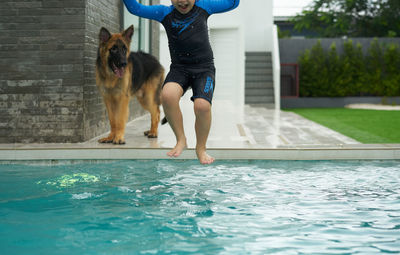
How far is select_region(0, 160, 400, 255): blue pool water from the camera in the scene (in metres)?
3.46

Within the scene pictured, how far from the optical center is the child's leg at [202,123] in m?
4.39

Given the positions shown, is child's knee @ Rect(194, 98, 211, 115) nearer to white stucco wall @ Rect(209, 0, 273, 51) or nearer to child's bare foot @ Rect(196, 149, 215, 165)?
child's bare foot @ Rect(196, 149, 215, 165)

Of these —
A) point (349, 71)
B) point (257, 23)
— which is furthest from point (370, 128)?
point (257, 23)

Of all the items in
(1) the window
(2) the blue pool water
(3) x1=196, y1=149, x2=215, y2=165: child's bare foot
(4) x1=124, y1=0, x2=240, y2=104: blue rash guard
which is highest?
(1) the window

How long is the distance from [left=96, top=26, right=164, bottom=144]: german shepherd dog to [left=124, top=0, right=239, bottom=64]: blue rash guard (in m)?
2.25

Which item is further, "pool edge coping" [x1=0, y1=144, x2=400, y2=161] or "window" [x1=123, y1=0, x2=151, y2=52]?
"window" [x1=123, y1=0, x2=151, y2=52]

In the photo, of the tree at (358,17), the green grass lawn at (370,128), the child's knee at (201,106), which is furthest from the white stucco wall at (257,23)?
the child's knee at (201,106)

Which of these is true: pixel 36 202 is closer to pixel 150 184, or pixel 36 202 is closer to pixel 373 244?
pixel 150 184

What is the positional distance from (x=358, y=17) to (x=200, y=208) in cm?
2321

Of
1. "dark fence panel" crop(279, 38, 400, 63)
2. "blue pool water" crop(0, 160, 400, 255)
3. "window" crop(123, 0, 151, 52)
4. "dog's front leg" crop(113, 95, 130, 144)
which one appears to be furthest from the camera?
"dark fence panel" crop(279, 38, 400, 63)

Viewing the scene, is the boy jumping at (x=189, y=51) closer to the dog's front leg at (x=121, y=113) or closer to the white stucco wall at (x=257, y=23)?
the dog's front leg at (x=121, y=113)

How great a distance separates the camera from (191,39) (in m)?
4.38

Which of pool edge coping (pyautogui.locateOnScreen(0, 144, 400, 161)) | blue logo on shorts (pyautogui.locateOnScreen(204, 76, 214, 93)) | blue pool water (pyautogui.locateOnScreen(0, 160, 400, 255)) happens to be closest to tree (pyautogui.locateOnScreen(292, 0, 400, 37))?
pool edge coping (pyautogui.locateOnScreen(0, 144, 400, 161))

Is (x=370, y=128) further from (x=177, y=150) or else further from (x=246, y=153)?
(x=177, y=150)
